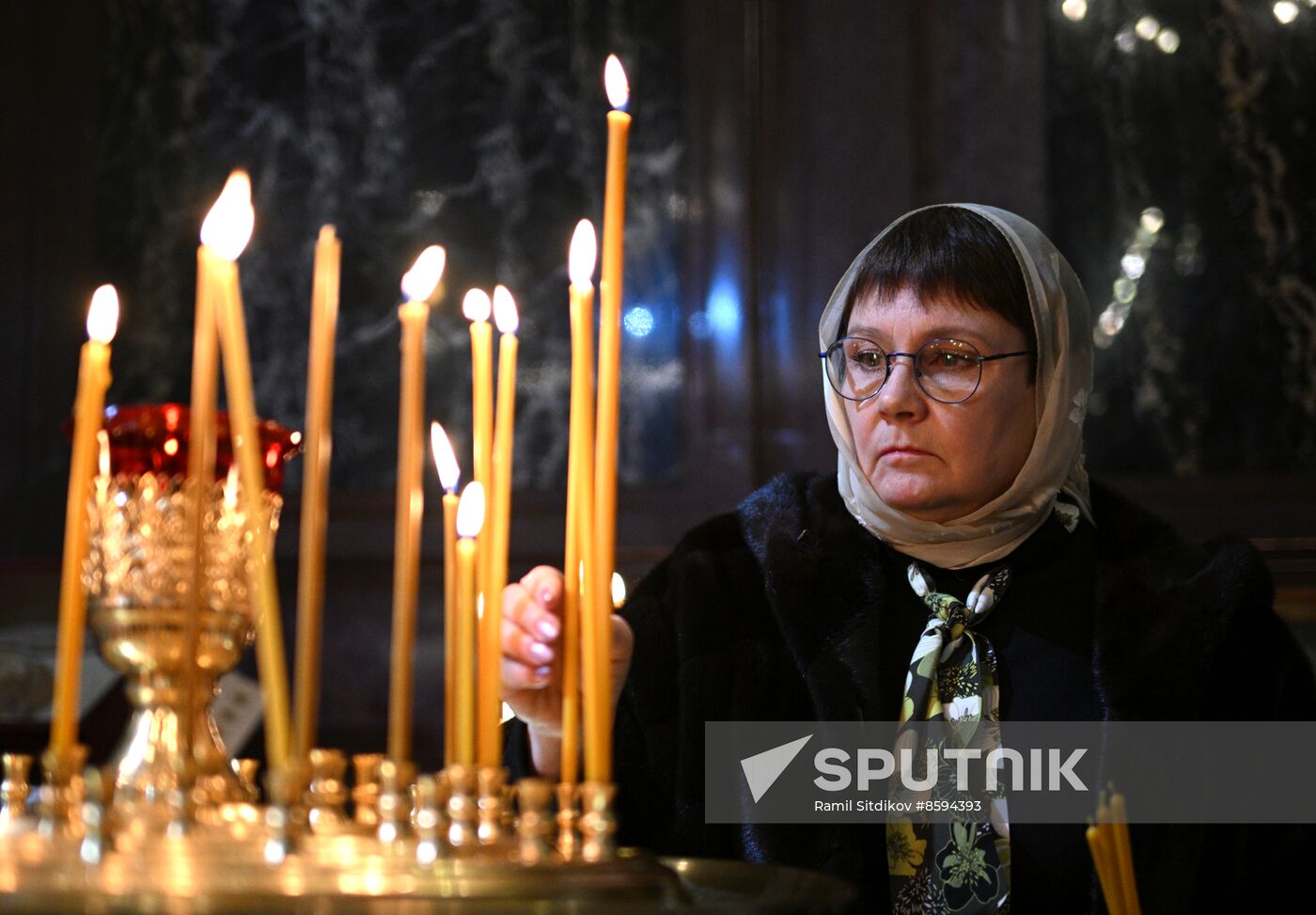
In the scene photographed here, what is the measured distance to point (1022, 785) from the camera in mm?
1584

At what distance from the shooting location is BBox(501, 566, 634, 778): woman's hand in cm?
85

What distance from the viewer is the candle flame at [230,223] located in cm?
68

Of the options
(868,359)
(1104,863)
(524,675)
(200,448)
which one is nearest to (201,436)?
(200,448)

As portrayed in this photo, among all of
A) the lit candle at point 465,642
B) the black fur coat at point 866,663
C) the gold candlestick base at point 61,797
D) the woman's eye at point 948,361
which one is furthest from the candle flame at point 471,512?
the woman's eye at point 948,361

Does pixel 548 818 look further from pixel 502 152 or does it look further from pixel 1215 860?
pixel 502 152

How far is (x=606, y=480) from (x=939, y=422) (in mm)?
1005

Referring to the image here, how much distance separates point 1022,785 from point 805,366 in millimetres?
1260

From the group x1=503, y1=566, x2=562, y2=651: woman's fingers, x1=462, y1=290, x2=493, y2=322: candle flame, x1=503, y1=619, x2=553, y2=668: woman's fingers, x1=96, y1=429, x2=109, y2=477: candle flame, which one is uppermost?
x1=462, y1=290, x2=493, y2=322: candle flame

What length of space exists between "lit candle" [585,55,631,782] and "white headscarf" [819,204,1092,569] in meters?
1.01

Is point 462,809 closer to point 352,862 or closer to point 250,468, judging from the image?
point 352,862

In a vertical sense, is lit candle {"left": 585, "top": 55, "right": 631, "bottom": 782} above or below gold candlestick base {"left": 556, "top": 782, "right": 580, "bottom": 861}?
above

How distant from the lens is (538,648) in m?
0.87

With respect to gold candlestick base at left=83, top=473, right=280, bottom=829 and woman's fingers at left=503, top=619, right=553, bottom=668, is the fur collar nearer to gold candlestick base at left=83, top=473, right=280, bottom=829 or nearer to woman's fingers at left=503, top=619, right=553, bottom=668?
woman's fingers at left=503, top=619, right=553, bottom=668

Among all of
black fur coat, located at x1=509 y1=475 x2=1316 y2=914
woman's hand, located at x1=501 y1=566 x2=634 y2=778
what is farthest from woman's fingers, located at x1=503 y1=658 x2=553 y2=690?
black fur coat, located at x1=509 y1=475 x2=1316 y2=914
